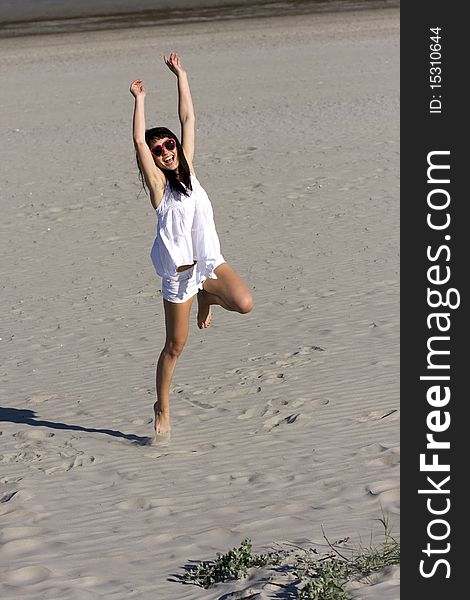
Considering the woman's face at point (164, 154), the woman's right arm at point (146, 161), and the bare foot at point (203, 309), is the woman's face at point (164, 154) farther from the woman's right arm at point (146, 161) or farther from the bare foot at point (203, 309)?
the bare foot at point (203, 309)

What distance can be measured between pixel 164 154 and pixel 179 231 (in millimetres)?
449

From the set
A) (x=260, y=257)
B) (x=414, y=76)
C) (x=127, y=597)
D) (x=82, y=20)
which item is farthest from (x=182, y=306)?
(x=82, y=20)

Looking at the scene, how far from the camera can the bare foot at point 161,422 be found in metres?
7.27

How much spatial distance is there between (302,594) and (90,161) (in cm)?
1232

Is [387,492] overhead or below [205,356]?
below

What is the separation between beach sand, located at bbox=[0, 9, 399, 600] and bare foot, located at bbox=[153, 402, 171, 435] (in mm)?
106

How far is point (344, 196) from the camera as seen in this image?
1373cm

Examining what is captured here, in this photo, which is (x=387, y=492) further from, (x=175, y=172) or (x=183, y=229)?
(x=175, y=172)

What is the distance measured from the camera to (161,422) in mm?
7289

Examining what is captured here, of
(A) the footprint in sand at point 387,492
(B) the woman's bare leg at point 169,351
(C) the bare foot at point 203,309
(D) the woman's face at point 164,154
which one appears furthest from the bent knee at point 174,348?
Result: (A) the footprint in sand at point 387,492

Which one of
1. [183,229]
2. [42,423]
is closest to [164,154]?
[183,229]

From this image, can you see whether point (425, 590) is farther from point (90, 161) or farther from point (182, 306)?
point (90, 161)

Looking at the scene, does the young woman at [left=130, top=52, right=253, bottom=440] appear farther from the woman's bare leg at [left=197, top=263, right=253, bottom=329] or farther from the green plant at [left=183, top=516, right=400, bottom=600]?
the green plant at [left=183, top=516, right=400, bottom=600]

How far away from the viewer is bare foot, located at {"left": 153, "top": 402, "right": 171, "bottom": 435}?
7273 mm
